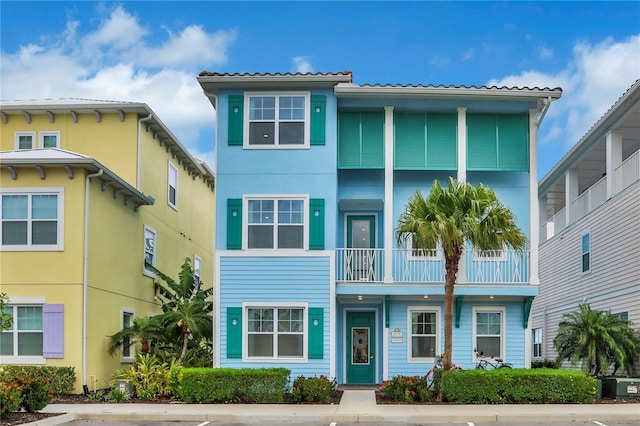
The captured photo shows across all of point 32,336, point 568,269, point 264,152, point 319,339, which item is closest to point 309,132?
point 264,152

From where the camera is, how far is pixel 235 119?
2217 centimetres

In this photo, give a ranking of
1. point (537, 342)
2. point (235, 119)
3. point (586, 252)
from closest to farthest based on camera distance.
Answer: point (235, 119) → point (586, 252) → point (537, 342)

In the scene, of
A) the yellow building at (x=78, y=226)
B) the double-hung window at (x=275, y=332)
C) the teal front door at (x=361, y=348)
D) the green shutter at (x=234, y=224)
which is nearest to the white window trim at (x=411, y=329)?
the teal front door at (x=361, y=348)

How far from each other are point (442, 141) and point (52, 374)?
12225 mm

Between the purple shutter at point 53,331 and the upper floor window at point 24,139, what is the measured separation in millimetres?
6824

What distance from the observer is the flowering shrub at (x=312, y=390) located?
19.1 meters

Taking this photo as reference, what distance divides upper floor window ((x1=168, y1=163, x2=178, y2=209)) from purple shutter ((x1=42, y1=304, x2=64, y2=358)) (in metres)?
8.91

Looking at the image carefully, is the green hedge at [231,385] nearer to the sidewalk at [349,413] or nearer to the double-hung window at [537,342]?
the sidewalk at [349,413]

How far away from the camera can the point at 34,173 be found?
70.0 ft

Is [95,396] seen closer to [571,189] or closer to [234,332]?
[234,332]

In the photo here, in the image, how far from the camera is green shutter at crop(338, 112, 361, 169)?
2270cm

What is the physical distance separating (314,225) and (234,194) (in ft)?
7.74

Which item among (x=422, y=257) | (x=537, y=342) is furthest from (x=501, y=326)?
(x=537, y=342)

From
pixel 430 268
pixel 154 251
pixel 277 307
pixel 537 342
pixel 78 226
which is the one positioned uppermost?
pixel 78 226
